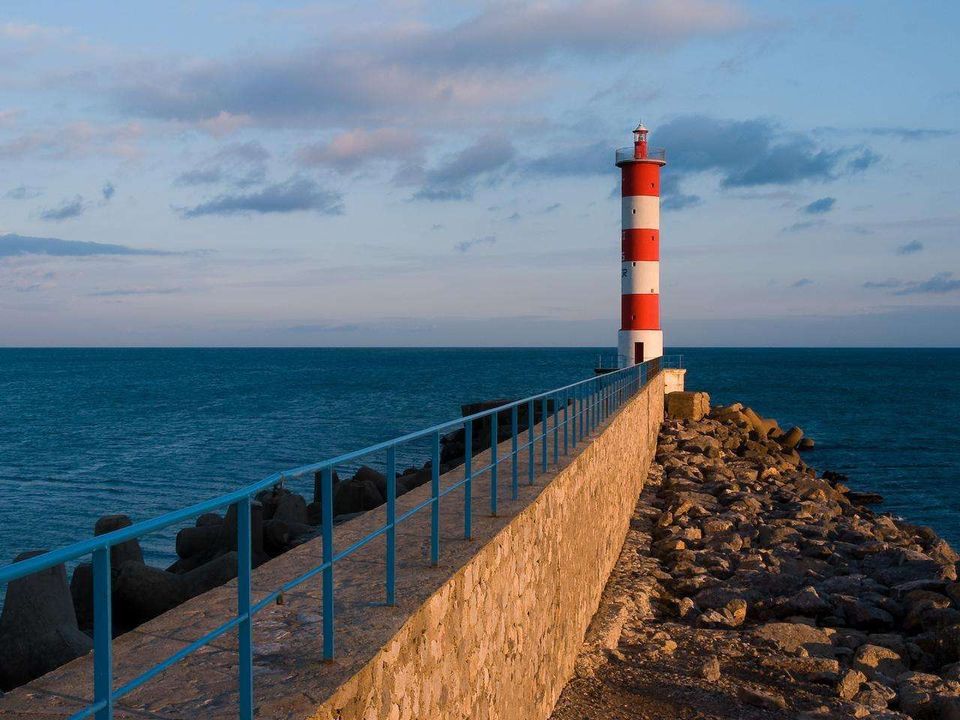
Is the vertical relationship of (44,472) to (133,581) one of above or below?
below

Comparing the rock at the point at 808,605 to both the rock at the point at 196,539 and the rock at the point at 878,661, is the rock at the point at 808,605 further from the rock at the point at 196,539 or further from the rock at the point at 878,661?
the rock at the point at 196,539

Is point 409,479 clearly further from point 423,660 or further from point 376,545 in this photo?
point 423,660

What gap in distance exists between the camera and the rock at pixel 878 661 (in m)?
7.79

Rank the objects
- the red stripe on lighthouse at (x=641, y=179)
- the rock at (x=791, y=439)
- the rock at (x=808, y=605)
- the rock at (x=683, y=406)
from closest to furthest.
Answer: the rock at (x=808, y=605) < the rock at (x=683, y=406) < the red stripe on lighthouse at (x=641, y=179) < the rock at (x=791, y=439)

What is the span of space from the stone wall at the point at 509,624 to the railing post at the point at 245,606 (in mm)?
272

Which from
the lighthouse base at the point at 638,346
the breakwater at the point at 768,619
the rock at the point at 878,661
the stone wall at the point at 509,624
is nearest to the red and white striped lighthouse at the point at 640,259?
the lighthouse base at the point at 638,346

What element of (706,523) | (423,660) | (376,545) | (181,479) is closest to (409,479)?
(706,523)

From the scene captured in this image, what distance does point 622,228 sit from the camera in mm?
26641

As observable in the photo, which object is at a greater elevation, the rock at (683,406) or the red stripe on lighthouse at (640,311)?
the red stripe on lighthouse at (640,311)

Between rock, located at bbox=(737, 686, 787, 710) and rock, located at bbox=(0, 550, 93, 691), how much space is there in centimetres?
487

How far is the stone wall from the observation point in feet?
12.4

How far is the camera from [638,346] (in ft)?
86.1

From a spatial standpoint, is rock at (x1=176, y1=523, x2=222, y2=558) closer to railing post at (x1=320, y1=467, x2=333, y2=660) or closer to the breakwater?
the breakwater

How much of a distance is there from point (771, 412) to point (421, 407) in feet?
58.9
